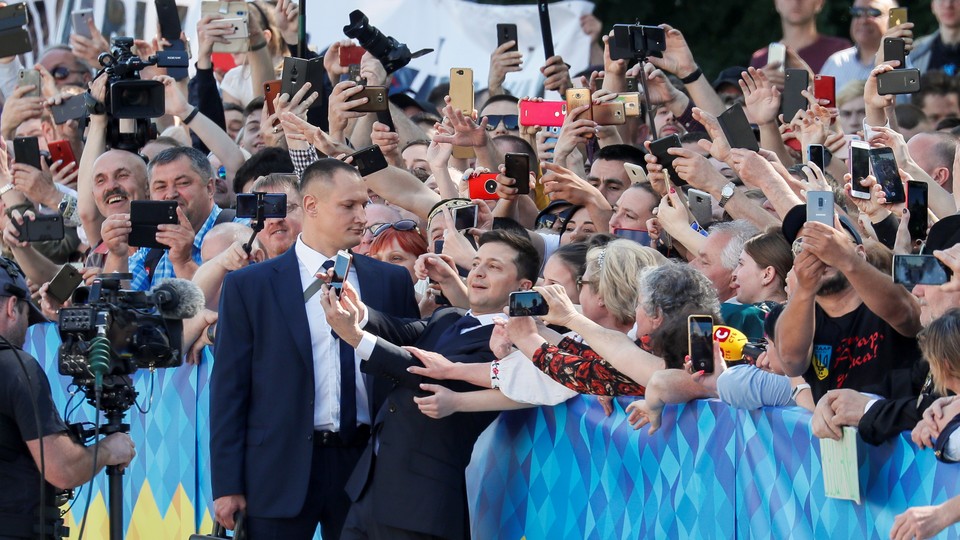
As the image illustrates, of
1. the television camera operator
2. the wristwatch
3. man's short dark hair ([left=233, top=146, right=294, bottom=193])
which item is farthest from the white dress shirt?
man's short dark hair ([left=233, top=146, right=294, bottom=193])

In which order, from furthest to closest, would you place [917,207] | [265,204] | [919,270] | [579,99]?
[579,99] → [265,204] → [917,207] → [919,270]

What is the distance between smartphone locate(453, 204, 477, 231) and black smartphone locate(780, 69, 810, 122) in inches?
68.9

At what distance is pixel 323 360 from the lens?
762 cm

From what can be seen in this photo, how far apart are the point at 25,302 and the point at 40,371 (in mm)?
625

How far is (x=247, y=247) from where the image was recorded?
9.19 metres

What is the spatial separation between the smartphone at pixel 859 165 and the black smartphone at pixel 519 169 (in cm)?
241

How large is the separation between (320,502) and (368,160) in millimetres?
2293

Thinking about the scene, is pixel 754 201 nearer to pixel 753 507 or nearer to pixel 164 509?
pixel 753 507

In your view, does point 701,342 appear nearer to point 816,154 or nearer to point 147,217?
point 816,154

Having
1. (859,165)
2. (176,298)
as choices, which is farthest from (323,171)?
(859,165)

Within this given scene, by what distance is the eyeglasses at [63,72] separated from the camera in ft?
47.6

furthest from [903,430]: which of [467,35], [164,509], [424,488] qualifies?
[467,35]

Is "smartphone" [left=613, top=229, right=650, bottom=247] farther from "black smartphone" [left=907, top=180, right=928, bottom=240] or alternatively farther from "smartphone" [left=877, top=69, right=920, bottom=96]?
"black smartphone" [left=907, top=180, right=928, bottom=240]

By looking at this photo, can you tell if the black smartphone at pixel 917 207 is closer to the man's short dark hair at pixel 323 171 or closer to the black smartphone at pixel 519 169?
the man's short dark hair at pixel 323 171
